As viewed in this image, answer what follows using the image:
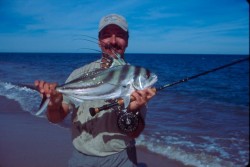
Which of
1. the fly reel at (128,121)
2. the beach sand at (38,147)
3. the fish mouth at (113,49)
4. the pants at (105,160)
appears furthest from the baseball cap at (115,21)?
the beach sand at (38,147)

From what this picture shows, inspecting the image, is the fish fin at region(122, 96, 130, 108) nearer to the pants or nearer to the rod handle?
the rod handle

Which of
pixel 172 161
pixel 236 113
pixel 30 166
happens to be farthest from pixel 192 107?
pixel 30 166

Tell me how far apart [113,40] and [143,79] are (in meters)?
0.64

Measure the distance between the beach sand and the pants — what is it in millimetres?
2499

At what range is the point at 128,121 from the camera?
285 centimetres

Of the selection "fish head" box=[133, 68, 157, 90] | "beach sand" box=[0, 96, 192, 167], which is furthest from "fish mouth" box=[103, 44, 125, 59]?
"beach sand" box=[0, 96, 192, 167]

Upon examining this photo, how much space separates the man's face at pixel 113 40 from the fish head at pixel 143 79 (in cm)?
48

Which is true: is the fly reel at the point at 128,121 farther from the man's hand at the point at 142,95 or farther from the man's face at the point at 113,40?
the man's face at the point at 113,40

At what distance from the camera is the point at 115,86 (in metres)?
2.83

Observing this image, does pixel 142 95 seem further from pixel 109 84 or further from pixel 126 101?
pixel 109 84

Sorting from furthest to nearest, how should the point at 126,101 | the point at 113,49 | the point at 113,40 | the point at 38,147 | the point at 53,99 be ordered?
the point at 38,147 → the point at 113,40 → the point at 113,49 → the point at 53,99 → the point at 126,101

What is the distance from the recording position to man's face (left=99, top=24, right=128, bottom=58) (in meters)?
3.16

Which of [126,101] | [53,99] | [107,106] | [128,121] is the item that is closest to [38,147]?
[53,99]

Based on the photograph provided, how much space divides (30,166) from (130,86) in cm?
323
